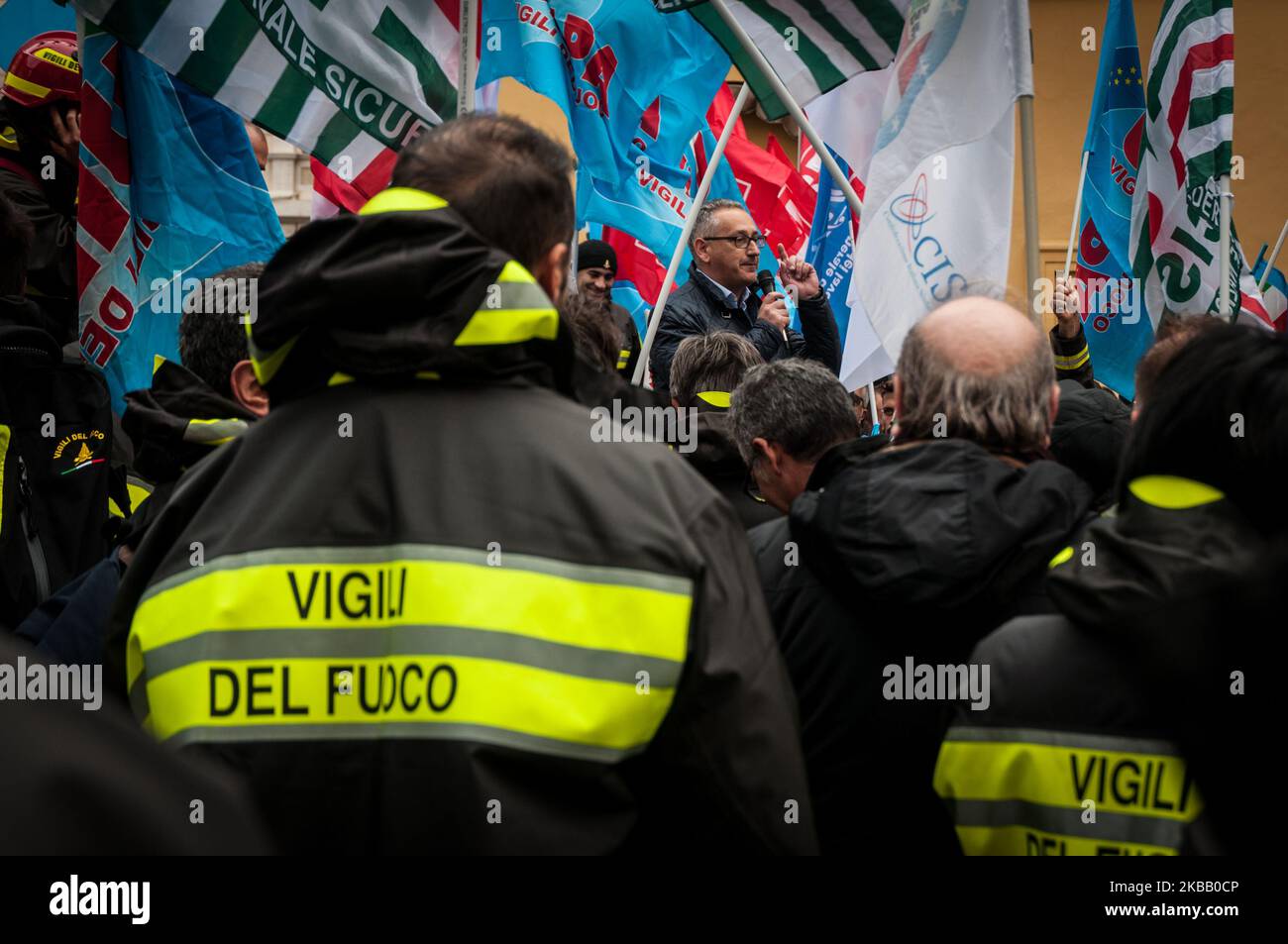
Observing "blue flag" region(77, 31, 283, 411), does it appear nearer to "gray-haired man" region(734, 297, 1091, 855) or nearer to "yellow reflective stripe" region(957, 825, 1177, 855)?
"gray-haired man" region(734, 297, 1091, 855)

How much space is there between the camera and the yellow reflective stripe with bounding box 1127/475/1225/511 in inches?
81.4

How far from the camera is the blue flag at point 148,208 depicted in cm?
543

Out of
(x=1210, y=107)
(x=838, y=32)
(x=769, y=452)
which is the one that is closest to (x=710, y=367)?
(x=769, y=452)

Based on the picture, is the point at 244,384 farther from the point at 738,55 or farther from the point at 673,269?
the point at 738,55

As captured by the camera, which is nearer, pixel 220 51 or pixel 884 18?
pixel 220 51

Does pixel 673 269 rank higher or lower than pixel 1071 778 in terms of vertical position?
higher

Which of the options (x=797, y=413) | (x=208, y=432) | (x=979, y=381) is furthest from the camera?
(x=797, y=413)

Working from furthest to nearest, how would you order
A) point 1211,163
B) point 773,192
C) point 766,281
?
1. point 773,192
2. point 766,281
3. point 1211,163

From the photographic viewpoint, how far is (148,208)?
18.4 ft

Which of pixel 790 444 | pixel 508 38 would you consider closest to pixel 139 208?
pixel 508 38

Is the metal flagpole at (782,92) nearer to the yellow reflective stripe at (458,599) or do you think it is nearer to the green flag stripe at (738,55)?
the green flag stripe at (738,55)

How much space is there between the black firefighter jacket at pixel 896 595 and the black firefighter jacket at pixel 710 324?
363 centimetres

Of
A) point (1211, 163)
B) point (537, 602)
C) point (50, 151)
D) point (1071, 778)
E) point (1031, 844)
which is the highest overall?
point (50, 151)

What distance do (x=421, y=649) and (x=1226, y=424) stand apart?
1.22m
